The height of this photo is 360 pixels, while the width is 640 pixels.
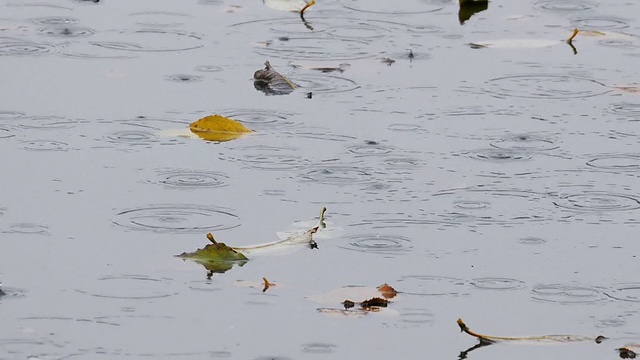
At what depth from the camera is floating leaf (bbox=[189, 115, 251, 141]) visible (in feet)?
16.8

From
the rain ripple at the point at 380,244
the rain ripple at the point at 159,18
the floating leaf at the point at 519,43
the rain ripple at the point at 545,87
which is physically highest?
the rain ripple at the point at 159,18

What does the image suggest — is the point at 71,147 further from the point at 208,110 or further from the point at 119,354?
the point at 119,354

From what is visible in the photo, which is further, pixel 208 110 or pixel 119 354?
pixel 208 110

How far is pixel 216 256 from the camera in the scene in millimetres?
3943

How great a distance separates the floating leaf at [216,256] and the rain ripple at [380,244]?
1.04 ft

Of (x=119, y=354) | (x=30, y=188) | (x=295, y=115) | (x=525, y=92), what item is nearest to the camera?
(x=119, y=354)

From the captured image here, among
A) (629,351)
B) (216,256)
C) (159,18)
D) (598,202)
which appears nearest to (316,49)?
(159,18)

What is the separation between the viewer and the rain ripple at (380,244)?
4051mm

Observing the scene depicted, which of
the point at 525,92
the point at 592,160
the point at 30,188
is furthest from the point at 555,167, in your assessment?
the point at 30,188

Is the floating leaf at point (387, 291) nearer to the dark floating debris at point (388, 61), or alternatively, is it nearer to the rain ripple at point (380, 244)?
the rain ripple at point (380, 244)

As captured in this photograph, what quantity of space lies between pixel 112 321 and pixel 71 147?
149cm

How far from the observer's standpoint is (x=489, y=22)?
6.84 metres

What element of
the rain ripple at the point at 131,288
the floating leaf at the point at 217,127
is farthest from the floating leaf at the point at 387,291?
the floating leaf at the point at 217,127

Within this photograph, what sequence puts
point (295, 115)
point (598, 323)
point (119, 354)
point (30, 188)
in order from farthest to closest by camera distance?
point (295, 115) < point (30, 188) < point (598, 323) < point (119, 354)
